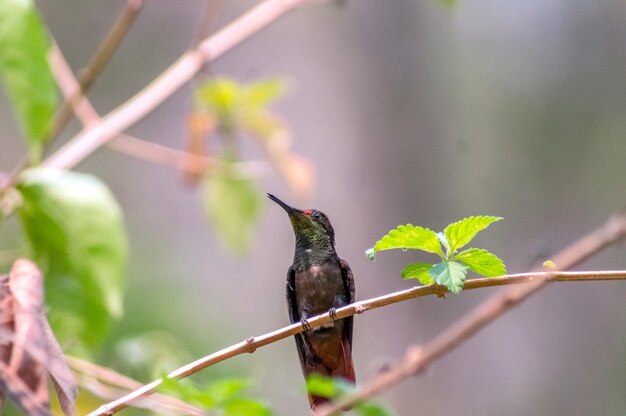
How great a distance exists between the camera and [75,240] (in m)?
1.78

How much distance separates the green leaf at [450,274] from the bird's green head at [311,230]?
207cm

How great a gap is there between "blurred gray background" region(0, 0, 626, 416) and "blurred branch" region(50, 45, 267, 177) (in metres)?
3.22

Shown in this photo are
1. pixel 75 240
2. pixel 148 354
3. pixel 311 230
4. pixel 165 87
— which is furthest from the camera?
pixel 311 230

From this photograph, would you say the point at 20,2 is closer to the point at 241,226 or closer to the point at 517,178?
the point at 241,226

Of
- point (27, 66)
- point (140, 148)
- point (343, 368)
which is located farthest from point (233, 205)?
point (27, 66)

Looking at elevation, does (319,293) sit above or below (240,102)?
below

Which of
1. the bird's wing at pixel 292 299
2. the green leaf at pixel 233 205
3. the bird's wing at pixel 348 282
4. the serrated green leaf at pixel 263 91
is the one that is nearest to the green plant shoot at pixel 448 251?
the green leaf at pixel 233 205

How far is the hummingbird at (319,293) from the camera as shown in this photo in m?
2.88

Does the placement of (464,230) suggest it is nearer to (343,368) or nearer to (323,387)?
(323,387)

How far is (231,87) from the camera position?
2.94 meters

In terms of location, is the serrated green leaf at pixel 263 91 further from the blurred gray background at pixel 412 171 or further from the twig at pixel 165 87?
the blurred gray background at pixel 412 171

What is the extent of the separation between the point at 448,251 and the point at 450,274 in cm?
8

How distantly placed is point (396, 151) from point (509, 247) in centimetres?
129

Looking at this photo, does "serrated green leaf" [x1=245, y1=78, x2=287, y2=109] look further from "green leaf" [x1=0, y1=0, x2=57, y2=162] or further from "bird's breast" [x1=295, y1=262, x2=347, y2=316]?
"green leaf" [x1=0, y1=0, x2=57, y2=162]
